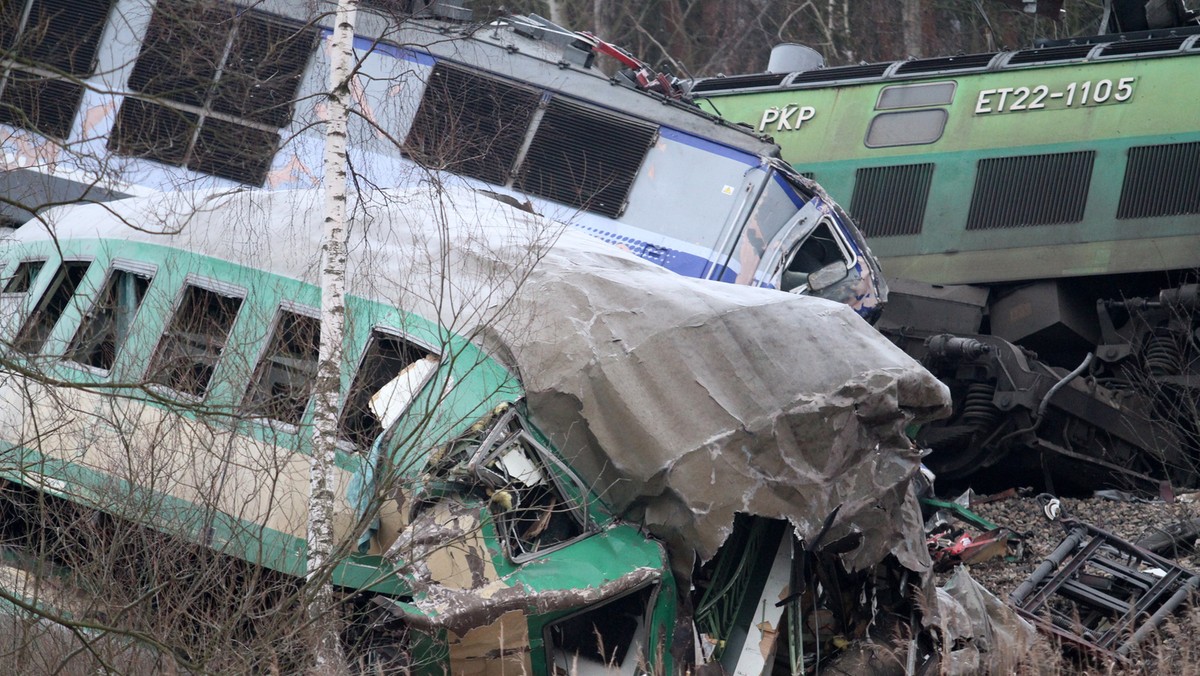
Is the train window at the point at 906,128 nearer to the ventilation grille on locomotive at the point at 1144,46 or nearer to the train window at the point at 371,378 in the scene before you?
the ventilation grille on locomotive at the point at 1144,46

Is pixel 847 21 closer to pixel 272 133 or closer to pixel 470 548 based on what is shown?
pixel 272 133

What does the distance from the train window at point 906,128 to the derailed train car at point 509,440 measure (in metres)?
6.17

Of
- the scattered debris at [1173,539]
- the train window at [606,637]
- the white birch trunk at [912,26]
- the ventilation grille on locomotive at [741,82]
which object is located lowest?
the train window at [606,637]

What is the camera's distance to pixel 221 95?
33.3ft

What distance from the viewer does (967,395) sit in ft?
39.2

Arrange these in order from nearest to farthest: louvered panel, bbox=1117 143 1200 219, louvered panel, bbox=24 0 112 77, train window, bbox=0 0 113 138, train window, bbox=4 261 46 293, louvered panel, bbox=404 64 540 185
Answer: train window, bbox=4 261 46 293 < louvered panel, bbox=404 64 540 185 < train window, bbox=0 0 113 138 < louvered panel, bbox=24 0 112 77 < louvered panel, bbox=1117 143 1200 219

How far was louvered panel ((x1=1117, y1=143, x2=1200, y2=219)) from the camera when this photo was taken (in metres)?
12.2

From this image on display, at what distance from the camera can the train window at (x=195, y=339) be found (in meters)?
7.48

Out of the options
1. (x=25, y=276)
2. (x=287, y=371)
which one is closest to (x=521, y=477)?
(x=287, y=371)

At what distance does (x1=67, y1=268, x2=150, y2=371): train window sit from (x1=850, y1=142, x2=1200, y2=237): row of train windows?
7326 mm

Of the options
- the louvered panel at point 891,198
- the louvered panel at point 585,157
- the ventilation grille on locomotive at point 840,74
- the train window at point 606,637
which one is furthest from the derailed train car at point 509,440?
the ventilation grille on locomotive at point 840,74

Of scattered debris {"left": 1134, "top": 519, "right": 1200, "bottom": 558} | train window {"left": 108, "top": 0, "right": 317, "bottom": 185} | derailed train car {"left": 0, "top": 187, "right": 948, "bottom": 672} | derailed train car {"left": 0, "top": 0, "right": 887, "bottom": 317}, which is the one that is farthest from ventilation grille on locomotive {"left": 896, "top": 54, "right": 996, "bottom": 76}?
derailed train car {"left": 0, "top": 187, "right": 948, "bottom": 672}

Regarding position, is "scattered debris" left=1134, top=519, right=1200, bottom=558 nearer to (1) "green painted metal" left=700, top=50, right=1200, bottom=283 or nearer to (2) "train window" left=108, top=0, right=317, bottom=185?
(1) "green painted metal" left=700, top=50, right=1200, bottom=283

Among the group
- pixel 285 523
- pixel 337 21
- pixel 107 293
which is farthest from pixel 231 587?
pixel 337 21
